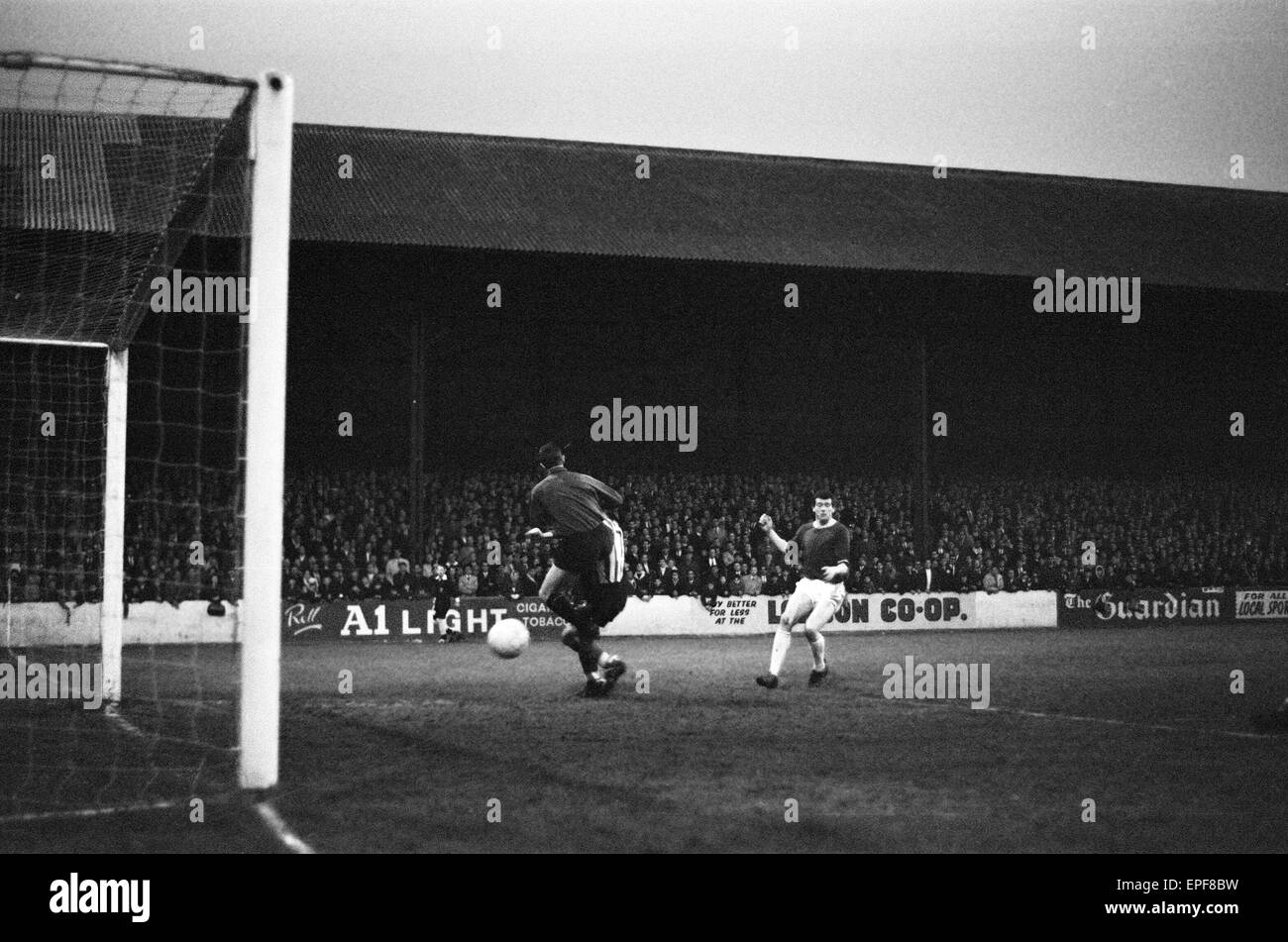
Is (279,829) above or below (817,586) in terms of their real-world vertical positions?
below

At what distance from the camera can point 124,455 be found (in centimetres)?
1286

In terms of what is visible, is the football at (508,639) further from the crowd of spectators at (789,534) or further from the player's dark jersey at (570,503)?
the crowd of spectators at (789,534)

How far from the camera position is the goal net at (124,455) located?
298 inches

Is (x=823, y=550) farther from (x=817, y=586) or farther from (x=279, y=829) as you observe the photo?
(x=279, y=829)

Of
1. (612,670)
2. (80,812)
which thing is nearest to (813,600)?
(612,670)

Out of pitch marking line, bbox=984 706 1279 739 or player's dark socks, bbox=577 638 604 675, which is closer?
pitch marking line, bbox=984 706 1279 739

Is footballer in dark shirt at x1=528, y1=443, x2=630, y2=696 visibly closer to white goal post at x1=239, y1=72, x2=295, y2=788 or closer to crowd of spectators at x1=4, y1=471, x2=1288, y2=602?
white goal post at x1=239, y1=72, x2=295, y2=788

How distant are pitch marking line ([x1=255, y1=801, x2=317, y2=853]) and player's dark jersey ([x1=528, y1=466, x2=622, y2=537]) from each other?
5.62 m

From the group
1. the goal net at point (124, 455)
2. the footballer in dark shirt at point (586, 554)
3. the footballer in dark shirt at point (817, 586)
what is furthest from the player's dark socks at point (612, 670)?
the goal net at point (124, 455)

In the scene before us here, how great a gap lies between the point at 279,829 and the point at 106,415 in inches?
282

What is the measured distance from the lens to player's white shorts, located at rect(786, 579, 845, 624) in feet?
43.8

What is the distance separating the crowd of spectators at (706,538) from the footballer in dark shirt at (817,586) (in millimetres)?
9486

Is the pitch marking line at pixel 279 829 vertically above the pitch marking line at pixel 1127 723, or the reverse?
the pitch marking line at pixel 279 829

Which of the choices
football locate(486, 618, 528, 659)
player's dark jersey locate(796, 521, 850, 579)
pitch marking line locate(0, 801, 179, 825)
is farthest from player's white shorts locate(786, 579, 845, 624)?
pitch marking line locate(0, 801, 179, 825)
